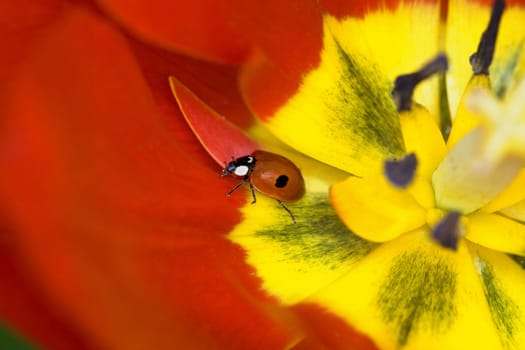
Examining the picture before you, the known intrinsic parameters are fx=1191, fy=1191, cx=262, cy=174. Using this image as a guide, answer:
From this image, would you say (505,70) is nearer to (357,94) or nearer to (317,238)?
(357,94)

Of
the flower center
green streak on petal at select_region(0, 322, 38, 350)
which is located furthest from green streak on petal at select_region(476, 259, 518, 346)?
green streak on petal at select_region(0, 322, 38, 350)

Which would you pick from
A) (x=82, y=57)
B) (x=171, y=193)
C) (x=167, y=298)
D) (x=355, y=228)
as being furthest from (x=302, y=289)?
(x=82, y=57)

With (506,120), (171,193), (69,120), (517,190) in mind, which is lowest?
(517,190)

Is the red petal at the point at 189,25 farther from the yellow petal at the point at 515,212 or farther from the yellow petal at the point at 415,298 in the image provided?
the yellow petal at the point at 515,212

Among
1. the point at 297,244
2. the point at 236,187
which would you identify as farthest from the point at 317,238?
the point at 236,187

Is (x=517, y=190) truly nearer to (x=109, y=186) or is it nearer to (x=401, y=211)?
(x=401, y=211)

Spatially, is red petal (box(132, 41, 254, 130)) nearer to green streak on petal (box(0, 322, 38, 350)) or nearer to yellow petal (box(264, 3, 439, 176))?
yellow petal (box(264, 3, 439, 176))
